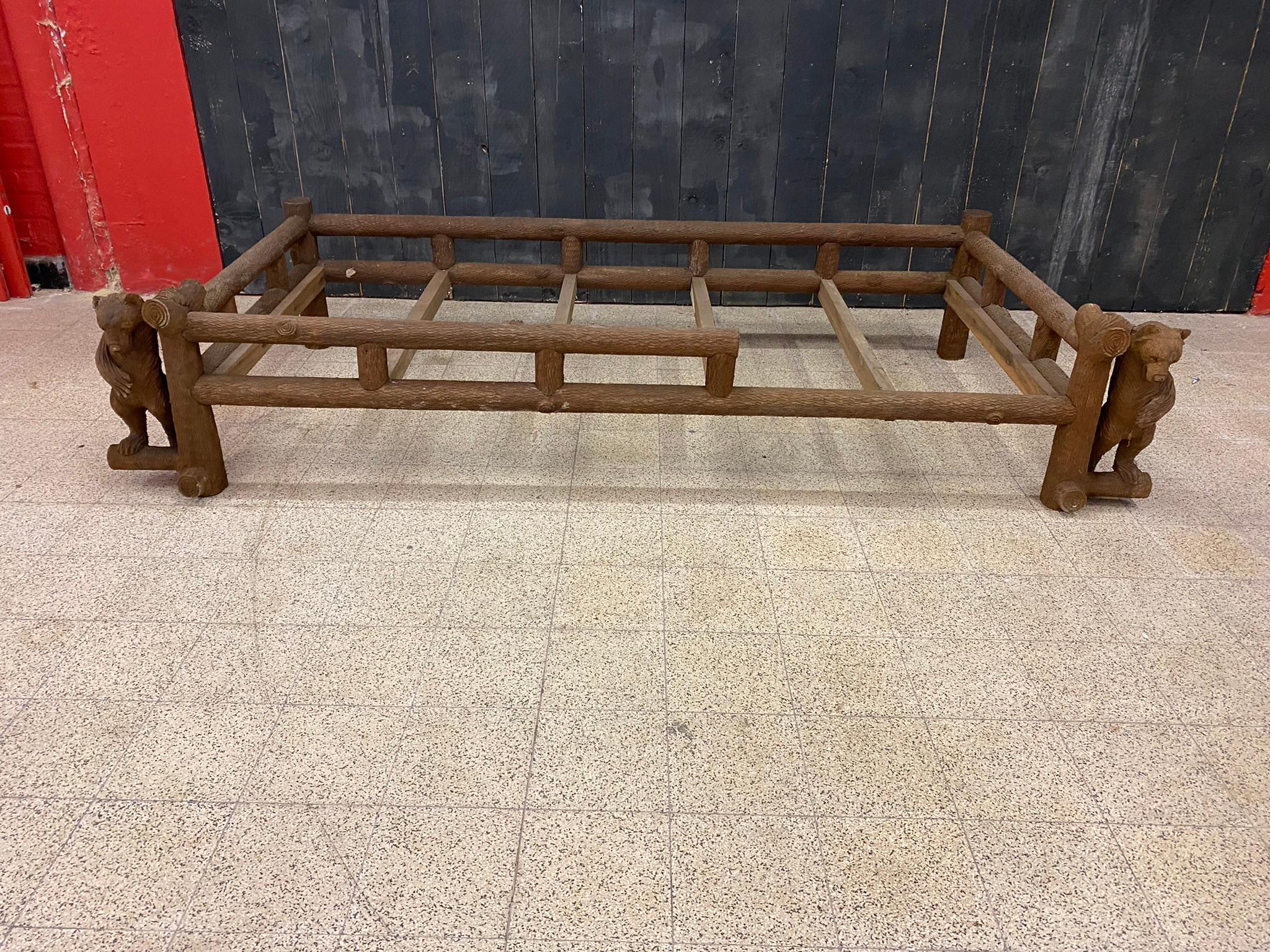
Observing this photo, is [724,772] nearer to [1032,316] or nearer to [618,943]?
[618,943]

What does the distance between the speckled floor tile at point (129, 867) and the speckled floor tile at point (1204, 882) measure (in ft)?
6.18

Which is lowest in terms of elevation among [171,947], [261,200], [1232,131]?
[171,947]

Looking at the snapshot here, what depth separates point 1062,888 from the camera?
186 cm

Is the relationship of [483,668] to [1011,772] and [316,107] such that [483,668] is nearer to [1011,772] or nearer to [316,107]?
[1011,772]

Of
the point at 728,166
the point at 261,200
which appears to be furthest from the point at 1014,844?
the point at 261,200

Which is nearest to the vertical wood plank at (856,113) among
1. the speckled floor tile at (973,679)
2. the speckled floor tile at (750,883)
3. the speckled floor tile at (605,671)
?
the speckled floor tile at (973,679)

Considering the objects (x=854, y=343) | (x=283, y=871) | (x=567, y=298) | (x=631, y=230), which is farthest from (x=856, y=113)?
(x=283, y=871)

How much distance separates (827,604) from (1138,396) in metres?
1.20

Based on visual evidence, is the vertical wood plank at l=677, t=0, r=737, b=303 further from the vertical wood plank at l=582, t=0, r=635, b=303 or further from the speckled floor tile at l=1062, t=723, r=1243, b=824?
the speckled floor tile at l=1062, t=723, r=1243, b=824

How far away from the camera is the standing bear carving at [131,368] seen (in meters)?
2.82

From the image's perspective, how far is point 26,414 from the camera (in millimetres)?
3646

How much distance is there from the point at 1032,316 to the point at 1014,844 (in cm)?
360

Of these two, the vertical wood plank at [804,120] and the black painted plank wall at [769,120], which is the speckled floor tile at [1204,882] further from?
the black painted plank wall at [769,120]

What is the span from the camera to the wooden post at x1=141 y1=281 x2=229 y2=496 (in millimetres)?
2830
